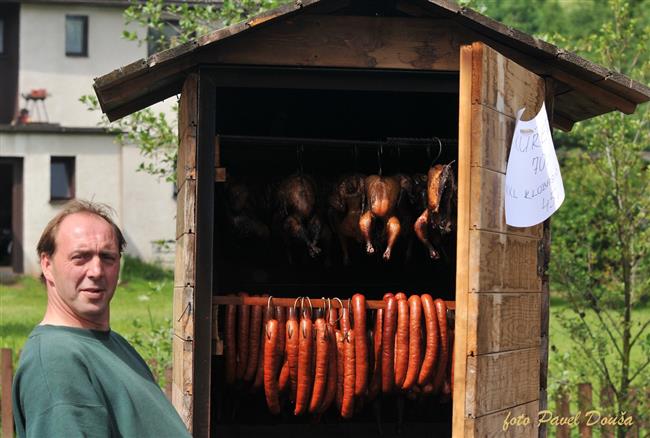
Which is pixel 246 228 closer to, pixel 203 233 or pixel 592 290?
pixel 203 233

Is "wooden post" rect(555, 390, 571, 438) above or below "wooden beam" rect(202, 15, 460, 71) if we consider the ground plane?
below

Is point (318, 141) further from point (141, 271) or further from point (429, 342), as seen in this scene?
point (141, 271)

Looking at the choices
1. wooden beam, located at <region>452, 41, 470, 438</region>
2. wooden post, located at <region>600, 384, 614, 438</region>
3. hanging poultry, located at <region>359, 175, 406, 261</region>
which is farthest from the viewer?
wooden post, located at <region>600, 384, 614, 438</region>

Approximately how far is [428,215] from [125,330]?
1093 cm

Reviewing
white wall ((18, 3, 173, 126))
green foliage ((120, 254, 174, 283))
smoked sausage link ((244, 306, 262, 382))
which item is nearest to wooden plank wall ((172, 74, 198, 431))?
smoked sausage link ((244, 306, 262, 382))

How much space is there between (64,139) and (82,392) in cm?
2261

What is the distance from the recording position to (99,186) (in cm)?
2525

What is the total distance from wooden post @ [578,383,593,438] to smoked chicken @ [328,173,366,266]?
2992 mm

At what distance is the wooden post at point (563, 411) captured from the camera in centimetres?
842

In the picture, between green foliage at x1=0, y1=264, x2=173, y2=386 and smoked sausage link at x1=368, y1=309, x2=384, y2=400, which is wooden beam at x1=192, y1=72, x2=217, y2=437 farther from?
green foliage at x1=0, y1=264, x2=173, y2=386

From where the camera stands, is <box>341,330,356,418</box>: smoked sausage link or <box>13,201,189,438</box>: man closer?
<box>13,201,189,438</box>: man

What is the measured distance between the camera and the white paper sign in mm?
5207

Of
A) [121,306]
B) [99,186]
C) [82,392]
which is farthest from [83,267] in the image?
[99,186]

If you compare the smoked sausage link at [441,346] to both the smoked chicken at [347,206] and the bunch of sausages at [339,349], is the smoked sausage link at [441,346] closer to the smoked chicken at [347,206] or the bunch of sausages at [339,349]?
the bunch of sausages at [339,349]
